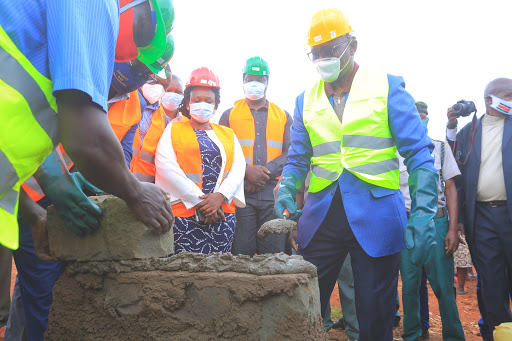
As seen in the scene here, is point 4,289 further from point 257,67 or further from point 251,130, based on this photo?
point 257,67

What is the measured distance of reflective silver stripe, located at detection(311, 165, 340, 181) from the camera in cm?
254

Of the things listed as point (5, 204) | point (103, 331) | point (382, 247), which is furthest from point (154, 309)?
point (382, 247)

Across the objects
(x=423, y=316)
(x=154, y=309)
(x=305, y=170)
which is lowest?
(x=423, y=316)

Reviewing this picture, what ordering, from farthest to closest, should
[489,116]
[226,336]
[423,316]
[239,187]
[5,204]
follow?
[423,316], [489,116], [239,187], [226,336], [5,204]

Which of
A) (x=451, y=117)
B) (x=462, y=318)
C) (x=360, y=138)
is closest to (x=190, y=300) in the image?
(x=360, y=138)

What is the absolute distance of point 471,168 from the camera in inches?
155

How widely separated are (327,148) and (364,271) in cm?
80

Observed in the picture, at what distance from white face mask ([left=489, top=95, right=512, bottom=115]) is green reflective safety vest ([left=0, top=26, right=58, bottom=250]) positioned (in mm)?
4061

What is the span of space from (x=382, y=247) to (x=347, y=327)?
239cm

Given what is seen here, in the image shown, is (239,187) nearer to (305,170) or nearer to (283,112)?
(305,170)

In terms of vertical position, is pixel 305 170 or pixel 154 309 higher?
pixel 305 170

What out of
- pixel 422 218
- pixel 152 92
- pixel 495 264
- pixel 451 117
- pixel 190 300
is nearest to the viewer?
pixel 190 300

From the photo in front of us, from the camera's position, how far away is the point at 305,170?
9.56ft

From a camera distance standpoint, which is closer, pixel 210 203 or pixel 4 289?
pixel 210 203
